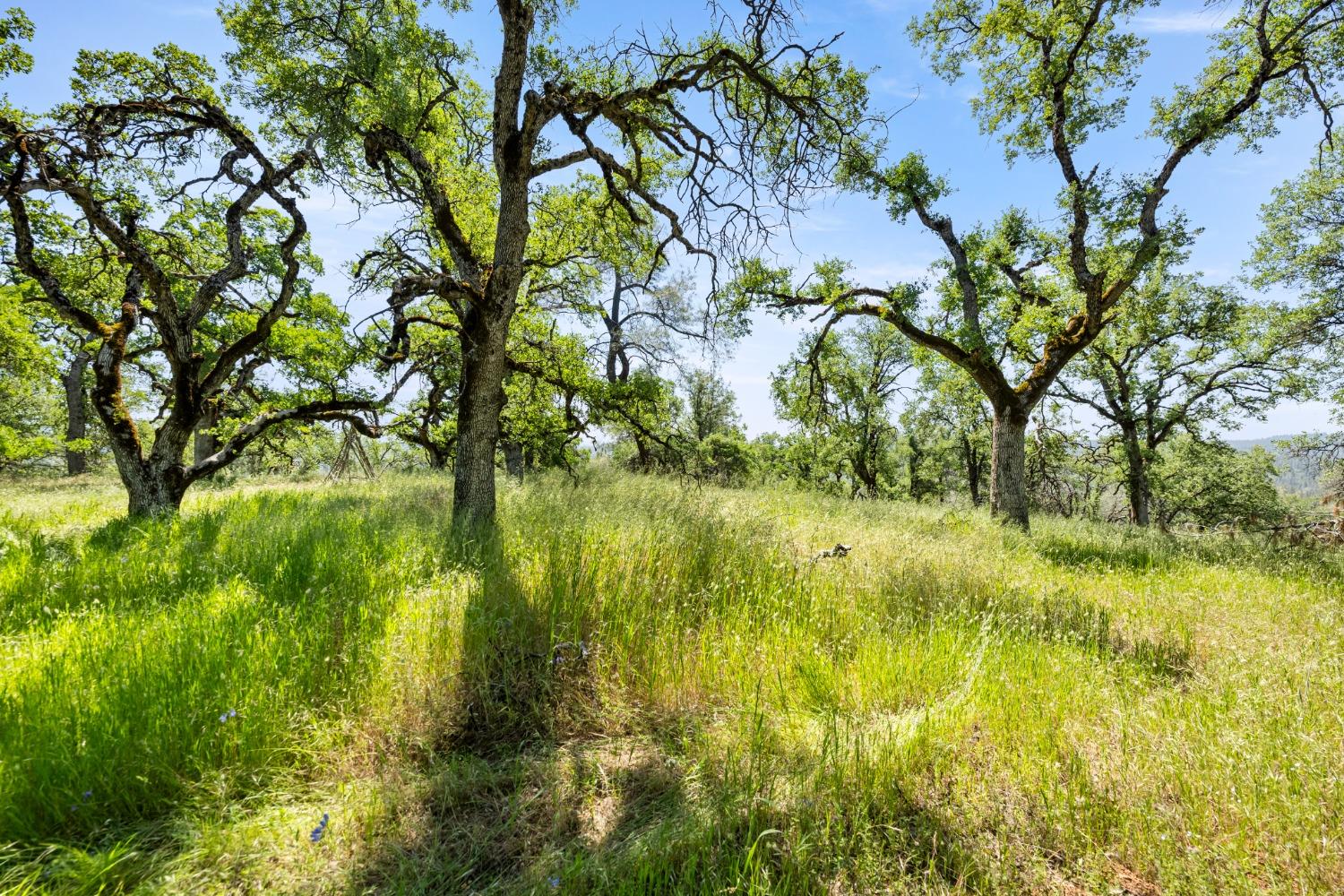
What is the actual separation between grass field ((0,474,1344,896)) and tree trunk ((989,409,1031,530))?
5.60 metres

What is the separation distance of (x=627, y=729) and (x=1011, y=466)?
11.3 m

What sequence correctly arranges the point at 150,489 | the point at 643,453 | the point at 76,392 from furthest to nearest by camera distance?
the point at 76,392 < the point at 643,453 < the point at 150,489

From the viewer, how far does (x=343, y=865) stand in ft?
6.21

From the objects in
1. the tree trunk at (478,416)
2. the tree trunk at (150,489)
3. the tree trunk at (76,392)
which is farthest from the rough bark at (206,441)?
the tree trunk at (76,392)

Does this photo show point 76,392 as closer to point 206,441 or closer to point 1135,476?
point 206,441

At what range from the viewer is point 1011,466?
10.7 meters

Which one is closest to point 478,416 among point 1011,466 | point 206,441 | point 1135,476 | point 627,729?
point 627,729

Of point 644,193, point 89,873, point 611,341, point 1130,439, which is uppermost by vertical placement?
point 644,193

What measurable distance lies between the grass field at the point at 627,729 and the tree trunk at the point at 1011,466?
18.4 ft

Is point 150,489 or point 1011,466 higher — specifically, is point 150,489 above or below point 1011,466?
below

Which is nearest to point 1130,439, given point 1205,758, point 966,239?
point 966,239

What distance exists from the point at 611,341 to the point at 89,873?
33.2 ft

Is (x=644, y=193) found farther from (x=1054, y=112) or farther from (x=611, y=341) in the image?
(x=1054, y=112)

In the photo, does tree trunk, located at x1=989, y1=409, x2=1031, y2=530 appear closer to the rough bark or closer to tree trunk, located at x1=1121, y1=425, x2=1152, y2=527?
tree trunk, located at x1=1121, y1=425, x2=1152, y2=527
